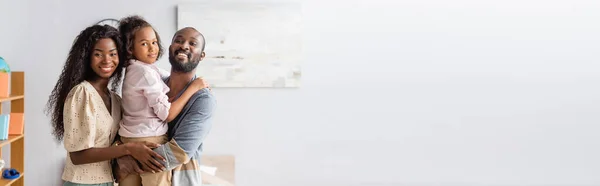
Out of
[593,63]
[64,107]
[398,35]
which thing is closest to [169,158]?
[64,107]

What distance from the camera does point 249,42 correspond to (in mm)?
4023

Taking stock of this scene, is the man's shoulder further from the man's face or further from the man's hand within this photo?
the man's hand

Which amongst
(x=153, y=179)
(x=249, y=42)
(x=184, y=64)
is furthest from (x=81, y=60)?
(x=249, y=42)

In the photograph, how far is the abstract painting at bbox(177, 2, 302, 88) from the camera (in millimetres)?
3988

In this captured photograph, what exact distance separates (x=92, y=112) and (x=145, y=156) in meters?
0.21

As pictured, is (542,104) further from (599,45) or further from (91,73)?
(91,73)

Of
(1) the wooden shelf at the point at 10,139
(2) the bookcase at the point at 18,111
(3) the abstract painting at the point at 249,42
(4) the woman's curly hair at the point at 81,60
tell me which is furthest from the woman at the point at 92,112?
(3) the abstract painting at the point at 249,42

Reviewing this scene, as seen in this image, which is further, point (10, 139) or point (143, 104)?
point (10, 139)

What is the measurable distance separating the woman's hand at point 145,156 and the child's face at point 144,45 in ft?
0.96

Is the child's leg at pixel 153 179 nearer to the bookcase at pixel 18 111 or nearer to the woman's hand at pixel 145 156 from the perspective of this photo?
the woman's hand at pixel 145 156

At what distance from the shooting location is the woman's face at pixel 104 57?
1847 millimetres

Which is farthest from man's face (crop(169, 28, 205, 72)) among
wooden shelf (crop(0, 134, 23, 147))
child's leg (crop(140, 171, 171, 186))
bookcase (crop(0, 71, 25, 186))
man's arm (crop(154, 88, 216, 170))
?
bookcase (crop(0, 71, 25, 186))

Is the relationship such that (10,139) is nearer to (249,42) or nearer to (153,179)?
(249,42)

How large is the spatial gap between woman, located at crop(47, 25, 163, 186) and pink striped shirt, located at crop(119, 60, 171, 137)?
5 centimetres
